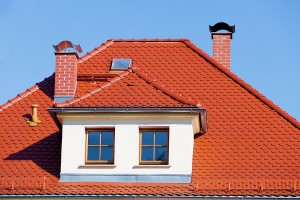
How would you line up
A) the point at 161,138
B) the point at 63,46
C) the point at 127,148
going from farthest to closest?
the point at 63,46
the point at 161,138
the point at 127,148

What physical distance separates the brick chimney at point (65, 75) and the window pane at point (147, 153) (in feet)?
14.8

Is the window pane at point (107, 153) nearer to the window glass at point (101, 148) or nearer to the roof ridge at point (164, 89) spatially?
the window glass at point (101, 148)

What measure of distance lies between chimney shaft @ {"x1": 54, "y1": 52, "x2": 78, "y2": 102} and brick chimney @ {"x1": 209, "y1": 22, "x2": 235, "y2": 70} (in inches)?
220

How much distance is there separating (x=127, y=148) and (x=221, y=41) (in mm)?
8131

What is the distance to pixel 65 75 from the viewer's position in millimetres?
48094

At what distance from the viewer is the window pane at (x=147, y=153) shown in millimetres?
44406

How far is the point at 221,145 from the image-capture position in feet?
150

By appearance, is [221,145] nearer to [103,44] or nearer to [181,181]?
[181,181]

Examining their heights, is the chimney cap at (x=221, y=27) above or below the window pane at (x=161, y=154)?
above

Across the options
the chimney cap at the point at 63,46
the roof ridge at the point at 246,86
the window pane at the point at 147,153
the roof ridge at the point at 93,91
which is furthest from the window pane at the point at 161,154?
the chimney cap at the point at 63,46

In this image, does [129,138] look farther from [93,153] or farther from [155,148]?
A: [93,153]

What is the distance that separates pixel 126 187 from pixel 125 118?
7.72 ft

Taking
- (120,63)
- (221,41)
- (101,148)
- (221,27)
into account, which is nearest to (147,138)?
(101,148)

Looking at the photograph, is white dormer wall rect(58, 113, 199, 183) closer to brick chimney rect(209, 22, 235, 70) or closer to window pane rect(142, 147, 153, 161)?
window pane rect(142, 147, 153, 161)
